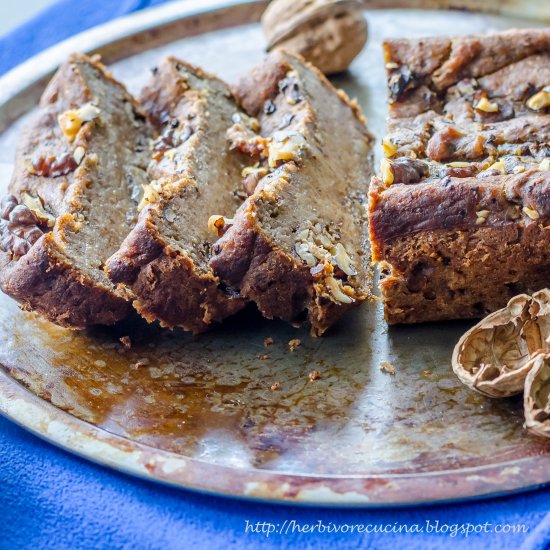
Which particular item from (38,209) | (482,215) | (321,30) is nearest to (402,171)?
(482,215)

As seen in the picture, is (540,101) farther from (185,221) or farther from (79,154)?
(79,154)

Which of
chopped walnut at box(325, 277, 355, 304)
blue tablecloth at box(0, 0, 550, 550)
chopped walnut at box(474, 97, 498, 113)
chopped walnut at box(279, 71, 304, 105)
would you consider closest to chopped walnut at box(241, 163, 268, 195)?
chopped walnut at box(279, 71, 304, 105)

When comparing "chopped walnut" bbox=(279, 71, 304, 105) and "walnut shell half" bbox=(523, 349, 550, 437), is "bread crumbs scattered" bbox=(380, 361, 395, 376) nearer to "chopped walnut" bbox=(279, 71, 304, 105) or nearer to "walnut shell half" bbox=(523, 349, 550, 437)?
"walnut shell half" bbox=(523, 349, 550, 437)

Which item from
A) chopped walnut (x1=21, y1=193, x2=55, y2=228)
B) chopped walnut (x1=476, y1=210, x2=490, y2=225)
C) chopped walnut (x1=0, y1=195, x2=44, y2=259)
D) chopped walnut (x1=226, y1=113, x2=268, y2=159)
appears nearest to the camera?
chopped walnut (x1=476, y1=210, x2=490, y2=225)

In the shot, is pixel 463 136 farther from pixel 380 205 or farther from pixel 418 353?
pixel 418 353

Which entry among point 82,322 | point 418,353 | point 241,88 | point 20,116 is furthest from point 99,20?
point 418,353
